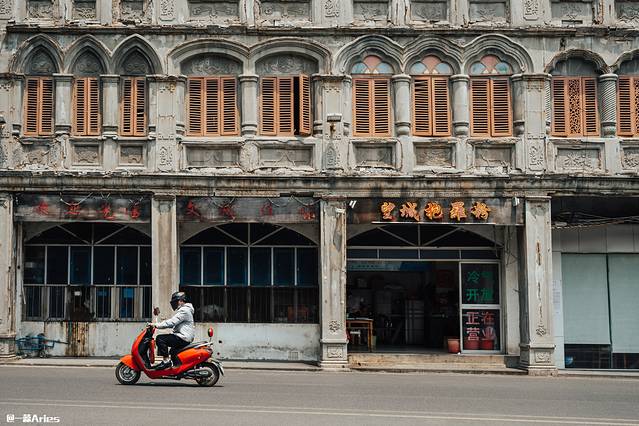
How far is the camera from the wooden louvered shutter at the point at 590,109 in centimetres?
2028

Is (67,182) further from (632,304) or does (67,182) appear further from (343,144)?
(632,304)

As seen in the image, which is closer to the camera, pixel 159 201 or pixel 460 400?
pixel 460 400

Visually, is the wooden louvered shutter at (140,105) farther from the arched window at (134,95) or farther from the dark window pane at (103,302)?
the dark window pane at (103,302)

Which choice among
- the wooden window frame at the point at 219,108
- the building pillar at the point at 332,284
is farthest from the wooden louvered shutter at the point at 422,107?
the wooden window frame at the point at 219,108

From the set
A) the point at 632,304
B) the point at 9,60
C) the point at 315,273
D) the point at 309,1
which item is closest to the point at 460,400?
→ the point at 315,273

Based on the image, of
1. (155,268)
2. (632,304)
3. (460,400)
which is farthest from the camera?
(632,304)

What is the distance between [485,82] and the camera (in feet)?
66.7

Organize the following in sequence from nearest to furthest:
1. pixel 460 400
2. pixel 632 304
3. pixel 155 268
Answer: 1. pixel 460 400
2. pixel 155 268
3. pixel 632 304

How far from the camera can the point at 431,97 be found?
20312mm

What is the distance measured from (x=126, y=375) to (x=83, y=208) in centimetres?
621

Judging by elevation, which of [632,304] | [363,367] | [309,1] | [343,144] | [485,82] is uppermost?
[309,1]

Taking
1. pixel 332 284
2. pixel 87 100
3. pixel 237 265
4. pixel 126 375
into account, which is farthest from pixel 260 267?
pixel 126 375

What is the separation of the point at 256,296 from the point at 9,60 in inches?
307

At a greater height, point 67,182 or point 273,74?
point 273,74
